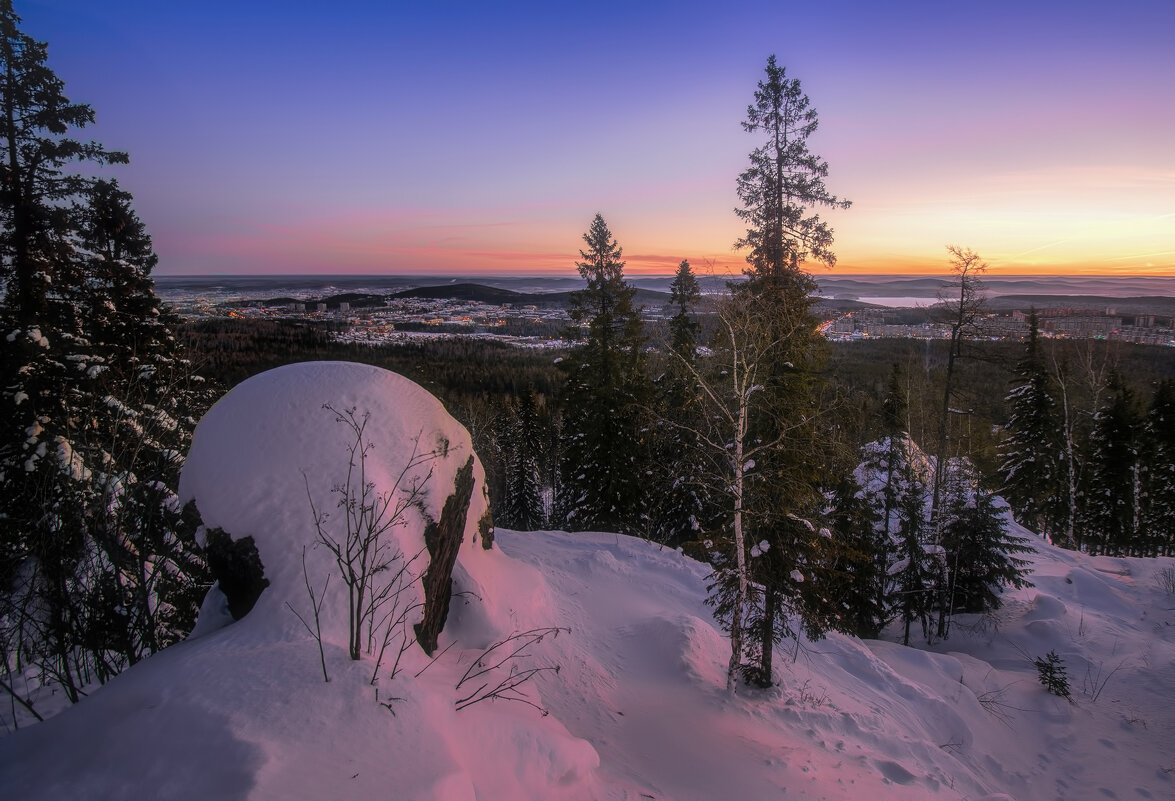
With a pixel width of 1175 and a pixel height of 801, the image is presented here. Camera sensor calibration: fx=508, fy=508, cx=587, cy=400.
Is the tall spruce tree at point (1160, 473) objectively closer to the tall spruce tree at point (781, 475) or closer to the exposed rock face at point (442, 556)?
the tall spruce tree at point (781, 475)

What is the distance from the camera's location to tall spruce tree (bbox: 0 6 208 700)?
7.68 metres

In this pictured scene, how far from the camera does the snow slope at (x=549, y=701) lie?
4.34 m

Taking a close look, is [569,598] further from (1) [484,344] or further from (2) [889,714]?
(1) [484,344]

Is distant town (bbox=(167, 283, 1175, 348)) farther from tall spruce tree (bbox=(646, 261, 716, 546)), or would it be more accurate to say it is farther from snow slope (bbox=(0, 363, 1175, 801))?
snow slope (bbox=(0, 363, 1175, 801))

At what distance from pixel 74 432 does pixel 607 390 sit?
14188mm

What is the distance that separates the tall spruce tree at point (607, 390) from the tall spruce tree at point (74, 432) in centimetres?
1223

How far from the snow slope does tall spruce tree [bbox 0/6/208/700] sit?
177 cm

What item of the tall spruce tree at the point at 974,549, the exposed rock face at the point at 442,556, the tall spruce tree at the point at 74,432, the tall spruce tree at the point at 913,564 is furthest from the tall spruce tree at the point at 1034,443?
the tall spruce tree at the point at 74,432

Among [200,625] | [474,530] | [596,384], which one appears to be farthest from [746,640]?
[596,384]

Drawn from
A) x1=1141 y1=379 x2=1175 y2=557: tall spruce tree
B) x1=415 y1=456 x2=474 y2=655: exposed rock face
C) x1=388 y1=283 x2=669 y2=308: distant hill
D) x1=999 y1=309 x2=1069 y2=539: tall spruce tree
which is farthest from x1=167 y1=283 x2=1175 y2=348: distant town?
x1=415 y1=456 x2=474 y2=655: exposed rock face

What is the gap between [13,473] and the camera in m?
10.1

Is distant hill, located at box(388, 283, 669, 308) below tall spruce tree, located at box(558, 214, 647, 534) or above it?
above

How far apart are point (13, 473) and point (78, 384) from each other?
223 cm

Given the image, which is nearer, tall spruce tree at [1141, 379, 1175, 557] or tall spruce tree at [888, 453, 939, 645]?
tall spruce tree at [888, 453, 939, 645]
